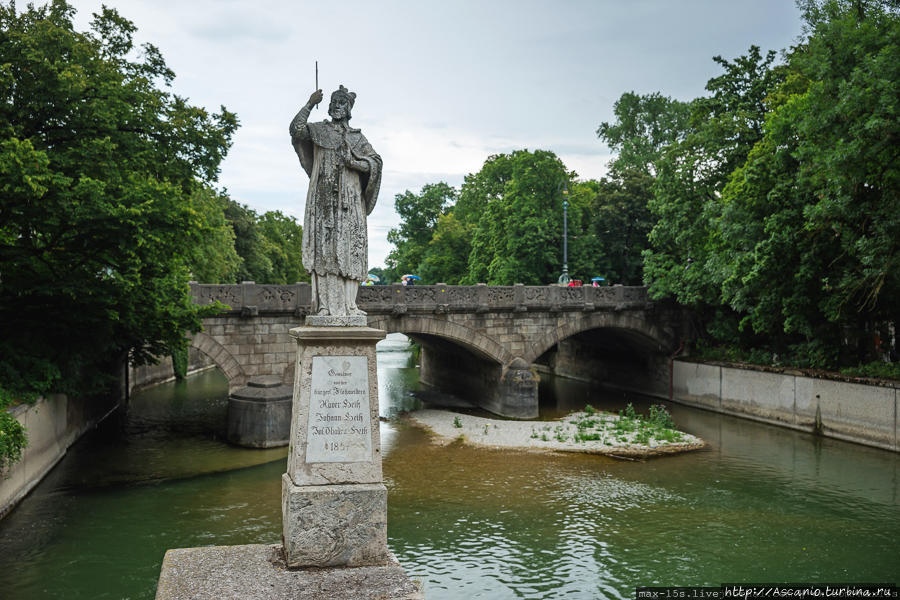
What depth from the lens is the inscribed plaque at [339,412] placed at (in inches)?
259

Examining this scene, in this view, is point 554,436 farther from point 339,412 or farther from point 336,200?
point 336,200

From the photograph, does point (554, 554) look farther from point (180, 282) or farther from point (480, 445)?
point (180, 282)

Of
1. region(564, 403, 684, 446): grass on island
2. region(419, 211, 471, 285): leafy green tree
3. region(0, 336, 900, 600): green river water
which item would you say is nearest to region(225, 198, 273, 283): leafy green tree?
region(419, 211, 471, 285): leafy green tree

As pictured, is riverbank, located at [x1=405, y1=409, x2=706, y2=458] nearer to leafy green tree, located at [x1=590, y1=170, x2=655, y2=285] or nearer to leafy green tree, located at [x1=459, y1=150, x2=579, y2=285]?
leafy green tree, located at [x1=459, y1=150, x2=579, y2=285]

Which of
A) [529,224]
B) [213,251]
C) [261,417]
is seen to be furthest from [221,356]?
[529,224]

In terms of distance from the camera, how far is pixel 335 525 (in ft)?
21.2

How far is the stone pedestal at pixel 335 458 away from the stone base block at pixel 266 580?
0.67 feet

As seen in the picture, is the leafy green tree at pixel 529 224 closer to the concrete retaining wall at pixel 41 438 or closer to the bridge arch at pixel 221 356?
the bridge arch at pixel 221 356

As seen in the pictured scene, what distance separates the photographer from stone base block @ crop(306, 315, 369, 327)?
6.76 m

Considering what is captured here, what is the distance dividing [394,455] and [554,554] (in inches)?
305

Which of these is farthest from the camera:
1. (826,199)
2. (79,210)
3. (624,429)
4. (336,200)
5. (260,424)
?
(624,429)

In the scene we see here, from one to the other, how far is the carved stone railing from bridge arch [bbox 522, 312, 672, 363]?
452 millimetres

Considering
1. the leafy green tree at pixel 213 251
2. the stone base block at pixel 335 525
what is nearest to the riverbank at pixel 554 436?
the stone base block at pixel 335 525

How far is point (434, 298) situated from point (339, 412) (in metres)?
16.2
